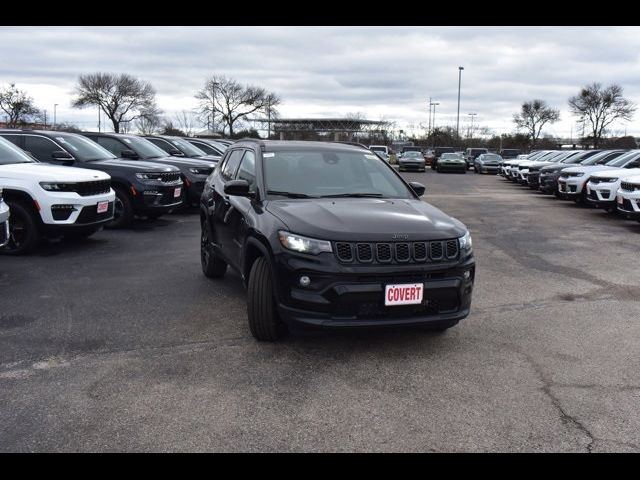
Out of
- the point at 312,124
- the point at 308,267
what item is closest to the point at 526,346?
the point at 308,267

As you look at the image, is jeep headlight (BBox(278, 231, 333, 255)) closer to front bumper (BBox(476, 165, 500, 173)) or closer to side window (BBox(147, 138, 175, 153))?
side window (BBox(147, 138, 175, 153))

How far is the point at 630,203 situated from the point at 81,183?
9.70m

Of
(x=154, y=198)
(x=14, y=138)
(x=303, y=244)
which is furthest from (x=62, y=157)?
(x=303, y=244)

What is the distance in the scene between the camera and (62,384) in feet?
12.9

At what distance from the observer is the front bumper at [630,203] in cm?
1104

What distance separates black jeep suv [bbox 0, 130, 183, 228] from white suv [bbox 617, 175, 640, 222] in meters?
8.67

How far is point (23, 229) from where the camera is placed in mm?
8203

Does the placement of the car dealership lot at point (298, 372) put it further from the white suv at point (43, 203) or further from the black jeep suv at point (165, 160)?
the black jeep suv at point (165, 160)

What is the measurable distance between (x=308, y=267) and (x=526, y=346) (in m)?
1.98

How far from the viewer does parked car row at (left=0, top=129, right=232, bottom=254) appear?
8094mm

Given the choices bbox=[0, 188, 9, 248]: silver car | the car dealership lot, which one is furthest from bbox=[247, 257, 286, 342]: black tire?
bbox=[0, 188, 9, 248]: silver car

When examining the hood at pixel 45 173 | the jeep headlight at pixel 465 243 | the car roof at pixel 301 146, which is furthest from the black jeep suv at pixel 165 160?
the jeep headlight at pixel 465 243

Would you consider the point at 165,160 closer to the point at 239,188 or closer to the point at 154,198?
the point at 154,198

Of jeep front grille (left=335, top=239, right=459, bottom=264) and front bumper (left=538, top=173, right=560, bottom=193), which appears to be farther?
front bumper (left=538, top=173, right=560, bottom=193)
